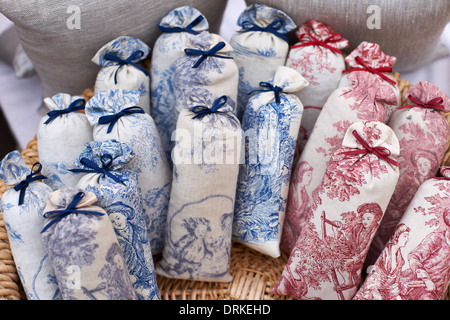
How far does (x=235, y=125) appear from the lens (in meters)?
1.01

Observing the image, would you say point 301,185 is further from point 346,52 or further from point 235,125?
point 346,52

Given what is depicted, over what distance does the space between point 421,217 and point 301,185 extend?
0.32 meters

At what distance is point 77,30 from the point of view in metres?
1.14

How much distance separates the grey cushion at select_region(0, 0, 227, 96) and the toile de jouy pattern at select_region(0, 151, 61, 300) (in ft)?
1.30

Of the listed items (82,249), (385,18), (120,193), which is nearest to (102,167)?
(120,193)

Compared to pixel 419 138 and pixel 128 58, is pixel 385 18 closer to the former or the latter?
pixel 419 138

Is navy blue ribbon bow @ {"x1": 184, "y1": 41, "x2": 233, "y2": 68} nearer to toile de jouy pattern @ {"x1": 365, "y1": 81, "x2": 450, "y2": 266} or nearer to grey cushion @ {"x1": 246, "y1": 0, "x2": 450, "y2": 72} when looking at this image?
grey cushion @ {"x1": 246, "y1": 0, "x2": 450, "y2": 72}

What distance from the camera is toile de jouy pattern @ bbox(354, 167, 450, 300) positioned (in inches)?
37.3

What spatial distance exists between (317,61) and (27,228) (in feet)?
2.78

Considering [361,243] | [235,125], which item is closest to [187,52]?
[235,125]

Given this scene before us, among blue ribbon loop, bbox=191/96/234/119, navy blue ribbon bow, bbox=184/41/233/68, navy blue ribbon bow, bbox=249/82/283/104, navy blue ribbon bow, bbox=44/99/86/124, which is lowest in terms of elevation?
navy blue ribbon bow, bbox=44/99/86/124

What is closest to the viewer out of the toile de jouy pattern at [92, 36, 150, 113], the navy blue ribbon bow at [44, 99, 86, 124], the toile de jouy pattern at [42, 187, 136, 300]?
the toile de jouy pattern at [42, 187, 136, 300]

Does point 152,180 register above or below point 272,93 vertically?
below

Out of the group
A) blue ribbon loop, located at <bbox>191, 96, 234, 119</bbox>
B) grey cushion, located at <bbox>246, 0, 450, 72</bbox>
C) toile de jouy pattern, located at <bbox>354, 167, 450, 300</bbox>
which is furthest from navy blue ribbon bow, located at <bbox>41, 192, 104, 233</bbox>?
grey cushion, located at <bbox>246, 0, 450, 72</bbox>
